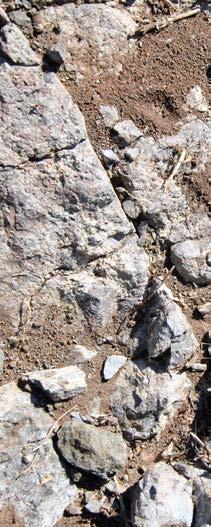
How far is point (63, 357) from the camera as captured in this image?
13.0 ft

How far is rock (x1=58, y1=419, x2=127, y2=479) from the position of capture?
12.2ft

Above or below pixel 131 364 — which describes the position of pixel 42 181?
above

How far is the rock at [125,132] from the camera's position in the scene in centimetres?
397

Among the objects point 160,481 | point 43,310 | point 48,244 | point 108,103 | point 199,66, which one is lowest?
point 160,481

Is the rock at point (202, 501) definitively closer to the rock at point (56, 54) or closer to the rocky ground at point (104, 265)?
the rocky ground at point (104, 265)

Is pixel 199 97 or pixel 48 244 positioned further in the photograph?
pixel 199 97

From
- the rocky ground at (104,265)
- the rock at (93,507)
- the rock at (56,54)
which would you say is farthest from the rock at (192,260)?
the rock at (93,507)

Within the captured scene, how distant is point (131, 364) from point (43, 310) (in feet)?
2.11

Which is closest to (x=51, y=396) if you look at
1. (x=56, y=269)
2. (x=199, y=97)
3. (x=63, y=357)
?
(x=63, y=357)

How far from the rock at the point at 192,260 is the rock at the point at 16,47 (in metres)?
1.42

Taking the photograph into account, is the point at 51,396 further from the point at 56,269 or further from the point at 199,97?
the point at 199,97

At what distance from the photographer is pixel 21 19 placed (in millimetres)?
3791

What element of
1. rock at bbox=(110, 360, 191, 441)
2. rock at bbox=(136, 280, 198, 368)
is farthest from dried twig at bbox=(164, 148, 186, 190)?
rock at bbox=(110, 360, 191, 441)

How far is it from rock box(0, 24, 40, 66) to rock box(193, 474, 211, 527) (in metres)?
2.60
